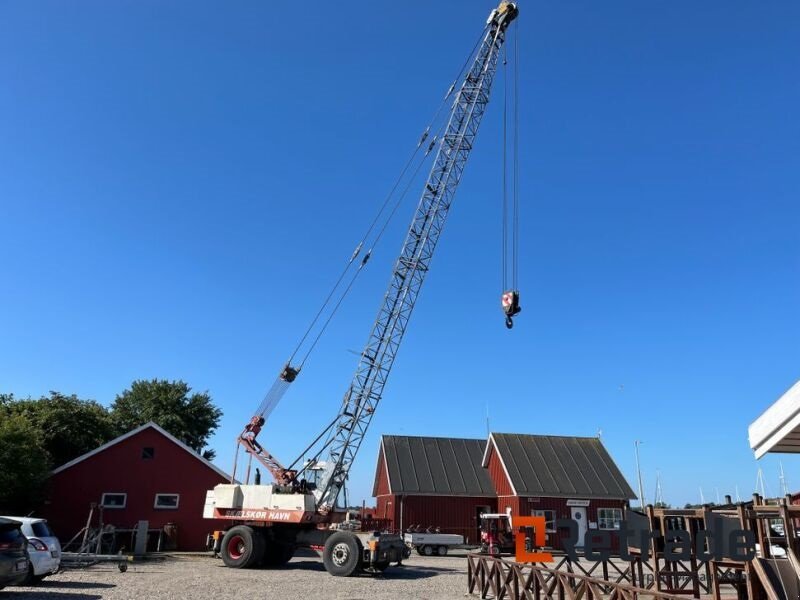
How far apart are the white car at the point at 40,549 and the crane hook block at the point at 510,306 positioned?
17174 millimetres

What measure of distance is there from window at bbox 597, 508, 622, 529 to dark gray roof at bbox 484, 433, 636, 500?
33.3 inches

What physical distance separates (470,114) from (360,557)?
21557 mm

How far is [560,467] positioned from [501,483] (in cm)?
406

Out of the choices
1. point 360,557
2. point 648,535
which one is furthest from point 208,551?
point 648,535

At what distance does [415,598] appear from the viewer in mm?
15195

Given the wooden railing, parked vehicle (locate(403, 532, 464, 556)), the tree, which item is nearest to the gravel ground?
the wooden railing

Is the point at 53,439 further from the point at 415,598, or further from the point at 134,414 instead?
the point at 415,598

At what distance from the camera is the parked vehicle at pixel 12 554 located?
12.0 meters

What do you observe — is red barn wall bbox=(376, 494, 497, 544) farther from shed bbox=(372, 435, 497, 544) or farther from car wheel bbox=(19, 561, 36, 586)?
car wheel bbox=(19, 561, 36, 586)

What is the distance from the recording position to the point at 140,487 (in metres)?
27.4

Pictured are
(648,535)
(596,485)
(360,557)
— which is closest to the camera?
(648,535)

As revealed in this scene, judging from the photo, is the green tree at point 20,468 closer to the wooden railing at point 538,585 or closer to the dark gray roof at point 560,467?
the wooden railing at point 538,585

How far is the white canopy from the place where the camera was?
5352 mm

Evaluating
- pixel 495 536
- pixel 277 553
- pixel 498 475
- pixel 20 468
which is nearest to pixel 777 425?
pixel 277 553
